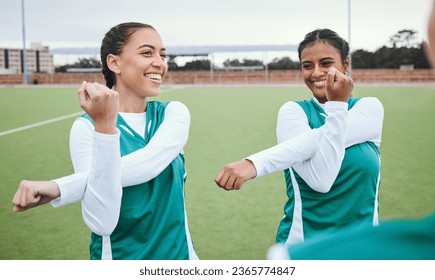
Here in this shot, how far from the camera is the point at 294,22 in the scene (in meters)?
1.94

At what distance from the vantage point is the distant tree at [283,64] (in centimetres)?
221

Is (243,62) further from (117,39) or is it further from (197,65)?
(117,39)

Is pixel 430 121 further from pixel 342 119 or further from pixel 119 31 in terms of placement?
pixel 119 31

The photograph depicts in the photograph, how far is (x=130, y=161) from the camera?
1.23 meters

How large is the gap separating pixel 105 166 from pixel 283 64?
1.34 metres

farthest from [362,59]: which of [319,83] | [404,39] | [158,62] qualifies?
[158,62]

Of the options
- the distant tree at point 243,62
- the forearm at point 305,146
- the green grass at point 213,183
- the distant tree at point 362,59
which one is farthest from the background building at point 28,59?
the forearm at point 305,146

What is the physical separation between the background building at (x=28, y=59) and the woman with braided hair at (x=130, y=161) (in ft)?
3.13

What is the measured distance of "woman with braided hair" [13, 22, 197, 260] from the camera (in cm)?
112

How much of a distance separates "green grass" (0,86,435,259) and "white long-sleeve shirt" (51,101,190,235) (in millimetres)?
903

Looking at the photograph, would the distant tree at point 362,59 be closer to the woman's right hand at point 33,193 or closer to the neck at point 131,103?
the neck at point 131,103

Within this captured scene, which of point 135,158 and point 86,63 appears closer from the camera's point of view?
point 135,158

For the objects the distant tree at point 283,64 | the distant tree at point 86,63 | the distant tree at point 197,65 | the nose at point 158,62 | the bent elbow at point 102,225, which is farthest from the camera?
the distant tree at point 197,65

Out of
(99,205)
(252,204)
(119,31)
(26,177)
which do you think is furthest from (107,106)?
(26,177)
